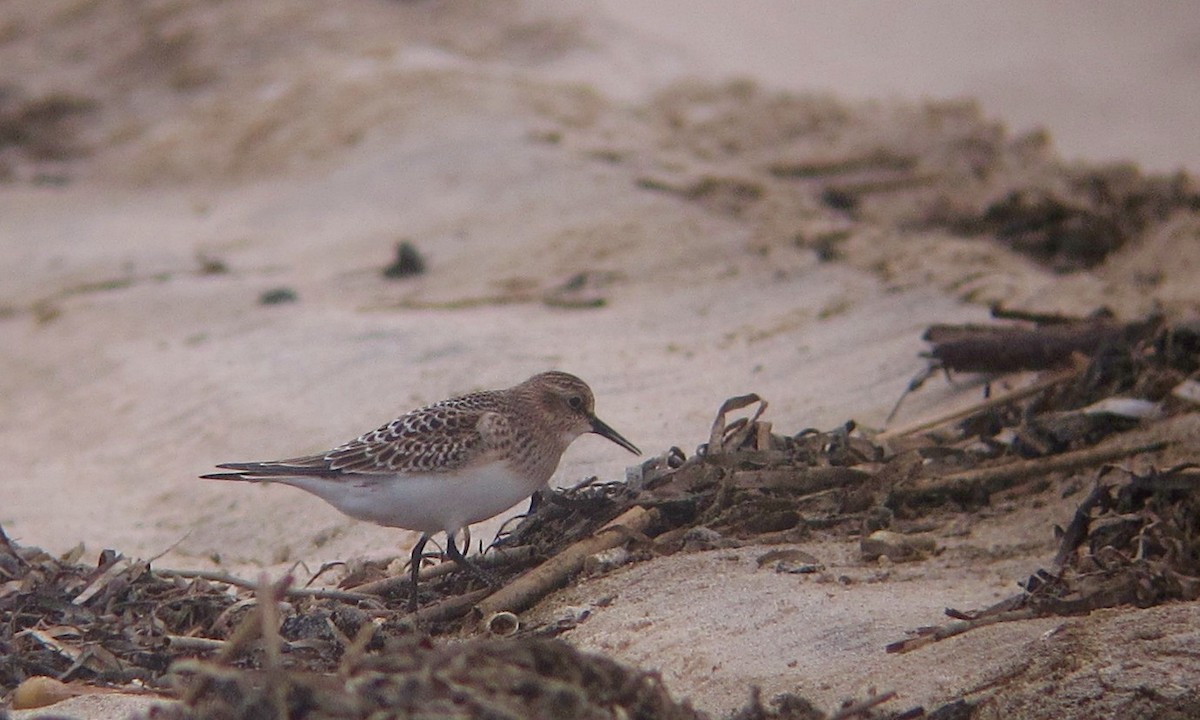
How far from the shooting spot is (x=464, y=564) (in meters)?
4.38

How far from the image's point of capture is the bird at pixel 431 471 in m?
4.39

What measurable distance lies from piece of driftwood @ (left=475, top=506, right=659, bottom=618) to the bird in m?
0.20

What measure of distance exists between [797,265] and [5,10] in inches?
388

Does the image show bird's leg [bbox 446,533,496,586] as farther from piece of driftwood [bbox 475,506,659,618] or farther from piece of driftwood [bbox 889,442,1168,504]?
piece of driftwood [bbox 889,442,1168,504]

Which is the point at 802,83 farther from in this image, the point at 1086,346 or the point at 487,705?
the point at 487,705

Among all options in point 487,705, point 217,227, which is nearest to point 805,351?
point 487,705

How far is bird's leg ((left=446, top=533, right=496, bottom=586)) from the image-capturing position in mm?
4332

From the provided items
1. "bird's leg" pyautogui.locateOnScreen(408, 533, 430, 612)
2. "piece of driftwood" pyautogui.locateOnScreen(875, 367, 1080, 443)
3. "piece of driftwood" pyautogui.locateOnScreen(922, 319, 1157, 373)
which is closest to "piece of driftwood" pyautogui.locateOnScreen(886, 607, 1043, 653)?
"bird's leg" pyautogui.locateOnScreen(408, 533, 430, 612)

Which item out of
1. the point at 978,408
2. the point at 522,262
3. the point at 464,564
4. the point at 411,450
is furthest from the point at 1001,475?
the point at 522,262

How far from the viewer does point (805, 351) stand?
6.57 meters

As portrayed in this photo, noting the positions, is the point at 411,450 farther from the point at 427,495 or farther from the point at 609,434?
the point at 609,434

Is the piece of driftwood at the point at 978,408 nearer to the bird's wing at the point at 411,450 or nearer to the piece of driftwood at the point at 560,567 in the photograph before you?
the piece of driftwood at the point at 560,567

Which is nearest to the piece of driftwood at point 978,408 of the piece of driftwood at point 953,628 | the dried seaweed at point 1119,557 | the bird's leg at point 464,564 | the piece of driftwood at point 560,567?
the dried seaweed at point 1119,557

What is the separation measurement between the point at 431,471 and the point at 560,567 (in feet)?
1.53
